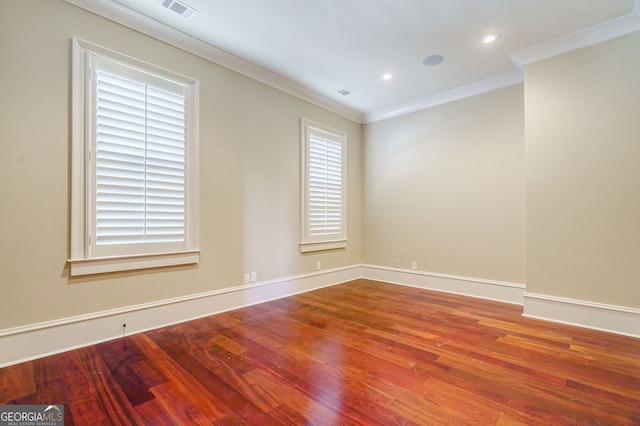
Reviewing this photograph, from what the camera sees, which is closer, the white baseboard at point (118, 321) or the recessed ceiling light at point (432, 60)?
the white baseboard at point (118, 321)

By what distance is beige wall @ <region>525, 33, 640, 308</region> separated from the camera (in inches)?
110

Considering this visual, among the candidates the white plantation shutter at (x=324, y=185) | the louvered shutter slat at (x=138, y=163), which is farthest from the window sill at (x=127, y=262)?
the white plantation shutter at (x=324, y=185)

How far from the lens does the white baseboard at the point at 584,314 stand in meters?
2.75

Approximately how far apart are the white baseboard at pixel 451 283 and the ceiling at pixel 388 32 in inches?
108

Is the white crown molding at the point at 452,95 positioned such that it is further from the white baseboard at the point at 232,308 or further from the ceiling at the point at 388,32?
the white baseboard at the point at 232,308

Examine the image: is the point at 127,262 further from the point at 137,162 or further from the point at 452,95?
the point at 452,95

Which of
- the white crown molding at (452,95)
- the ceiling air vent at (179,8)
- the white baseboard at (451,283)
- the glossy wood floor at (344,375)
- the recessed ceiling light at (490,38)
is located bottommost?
the glossy wood floor at (344,375)

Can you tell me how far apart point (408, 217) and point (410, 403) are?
11.2 ft

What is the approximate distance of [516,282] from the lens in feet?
12.4

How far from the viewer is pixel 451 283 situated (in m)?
4.32

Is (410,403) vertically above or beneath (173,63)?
beneath

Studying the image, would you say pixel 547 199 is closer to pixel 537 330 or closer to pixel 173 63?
pixel 537 330

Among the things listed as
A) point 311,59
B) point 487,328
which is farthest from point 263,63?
point 487,328

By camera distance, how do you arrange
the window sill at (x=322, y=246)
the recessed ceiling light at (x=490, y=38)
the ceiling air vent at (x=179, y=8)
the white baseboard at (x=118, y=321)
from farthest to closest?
the window sill at (x=322, y=246) < the recessed ceiling light at (x=490, y=38) < the ceiling air vent at (x=179, y=8) < the white baseboard at (x=118, y=321)
